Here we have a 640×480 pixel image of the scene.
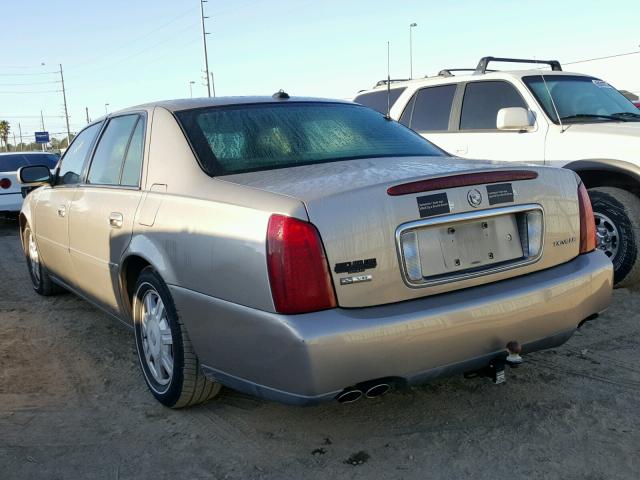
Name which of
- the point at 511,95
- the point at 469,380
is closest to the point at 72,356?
the point at 469,380

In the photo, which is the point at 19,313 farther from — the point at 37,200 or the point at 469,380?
the point at 469,380

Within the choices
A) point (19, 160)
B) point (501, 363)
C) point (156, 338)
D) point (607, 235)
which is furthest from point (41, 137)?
point (501, 363)

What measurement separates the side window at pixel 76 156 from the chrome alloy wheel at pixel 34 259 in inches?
38.0

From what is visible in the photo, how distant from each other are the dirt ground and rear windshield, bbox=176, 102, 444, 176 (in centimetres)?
131

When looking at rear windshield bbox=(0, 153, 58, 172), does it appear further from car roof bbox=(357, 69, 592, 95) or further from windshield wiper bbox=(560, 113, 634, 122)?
windshield wiper bbox=(560, 113, 634, 122)

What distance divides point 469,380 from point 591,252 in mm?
977

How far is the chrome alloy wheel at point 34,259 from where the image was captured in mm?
5707

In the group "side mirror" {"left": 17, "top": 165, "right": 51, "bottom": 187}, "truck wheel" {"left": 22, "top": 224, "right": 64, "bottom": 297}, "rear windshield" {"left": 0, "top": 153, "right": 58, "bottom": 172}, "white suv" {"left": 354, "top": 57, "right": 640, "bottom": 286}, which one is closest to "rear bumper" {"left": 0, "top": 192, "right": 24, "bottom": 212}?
"rear windshield" {"left": 0, "top": 153, "right": 58, "bottom": 172}

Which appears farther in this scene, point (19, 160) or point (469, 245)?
point (19, 160)

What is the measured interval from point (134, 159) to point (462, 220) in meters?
2.05

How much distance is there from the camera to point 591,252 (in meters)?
3.19

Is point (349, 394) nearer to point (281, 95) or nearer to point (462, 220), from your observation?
point (462, 220)

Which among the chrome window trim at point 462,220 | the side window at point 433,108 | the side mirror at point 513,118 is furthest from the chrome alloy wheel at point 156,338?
the side window at point 433,108

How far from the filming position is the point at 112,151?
13.4 feet
